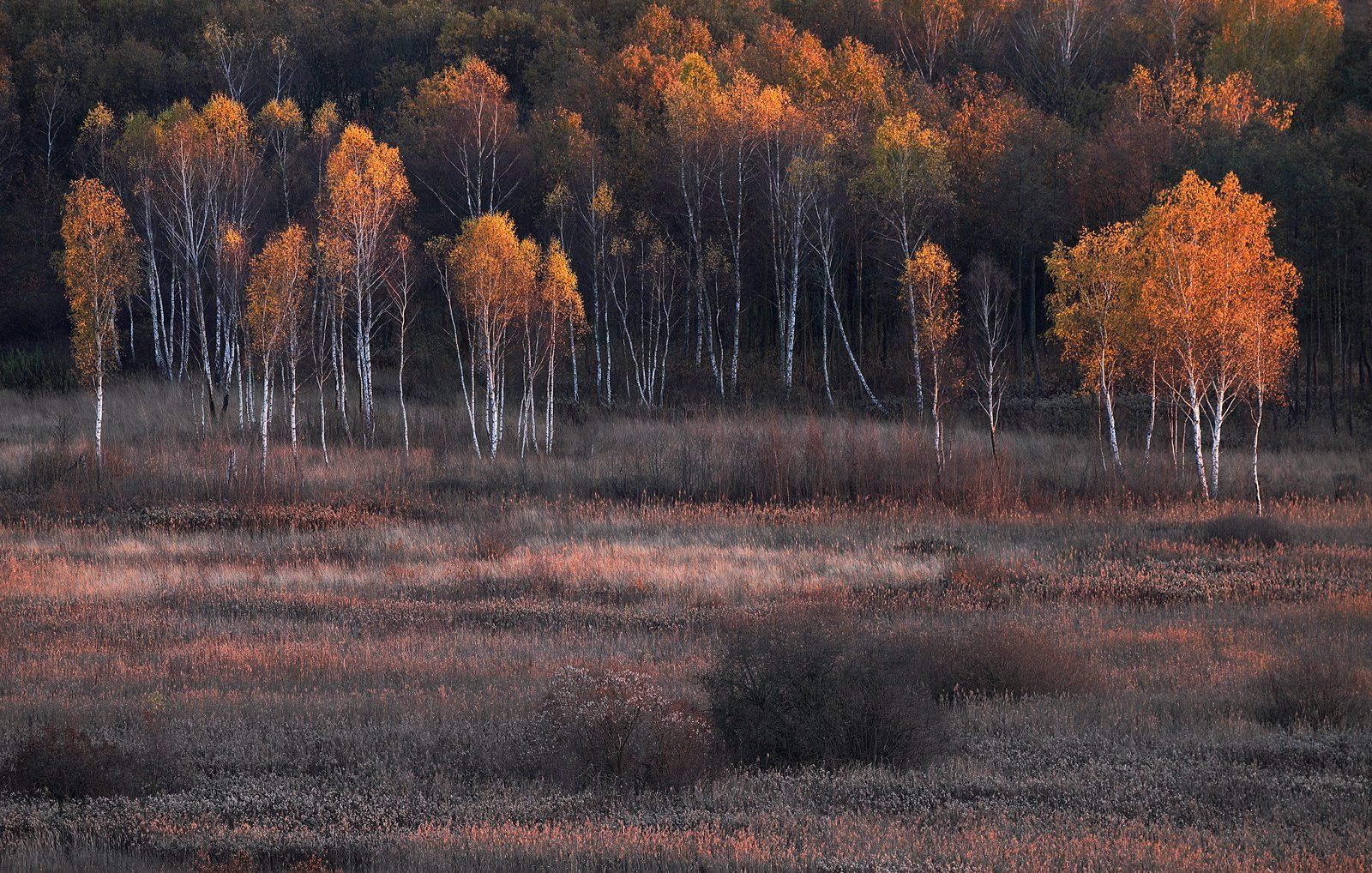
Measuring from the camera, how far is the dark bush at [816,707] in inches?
401

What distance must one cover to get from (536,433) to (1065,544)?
22.1 metres

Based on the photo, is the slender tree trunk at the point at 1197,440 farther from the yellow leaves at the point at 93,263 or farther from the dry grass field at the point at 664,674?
the yellow leaves at the point at 93,263

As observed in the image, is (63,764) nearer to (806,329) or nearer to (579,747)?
(579,747)

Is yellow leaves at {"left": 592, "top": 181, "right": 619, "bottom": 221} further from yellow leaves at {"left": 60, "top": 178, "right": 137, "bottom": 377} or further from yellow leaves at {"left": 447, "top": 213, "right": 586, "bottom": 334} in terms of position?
yellow leaves at {"left": 60, "top": 178, "right": 137, "bottom": 377}

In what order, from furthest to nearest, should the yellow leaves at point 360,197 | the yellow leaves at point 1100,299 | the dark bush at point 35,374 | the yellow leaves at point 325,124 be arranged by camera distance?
the yellow leaves at point 325,124, the dark bush at point 35,374, the yellow leaves at point 360,197, the yellow leaves at point 1100,299

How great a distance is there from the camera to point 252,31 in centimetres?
6569

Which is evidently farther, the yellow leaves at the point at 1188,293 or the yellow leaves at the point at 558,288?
the yellow leaves at the point at 558,288

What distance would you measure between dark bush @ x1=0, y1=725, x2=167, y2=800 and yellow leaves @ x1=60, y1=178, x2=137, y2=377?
24962 mm

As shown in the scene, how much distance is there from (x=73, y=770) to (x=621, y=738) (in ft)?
14.2

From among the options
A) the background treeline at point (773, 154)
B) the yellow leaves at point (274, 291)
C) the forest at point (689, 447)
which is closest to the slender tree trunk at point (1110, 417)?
the forest at point (689, 447)

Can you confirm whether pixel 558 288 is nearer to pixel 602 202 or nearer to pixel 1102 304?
pixel 602 202

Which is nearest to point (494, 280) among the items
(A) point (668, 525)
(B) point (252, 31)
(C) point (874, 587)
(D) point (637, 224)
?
(D) point (637, 224)

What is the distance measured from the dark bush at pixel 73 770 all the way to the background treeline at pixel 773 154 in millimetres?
34103

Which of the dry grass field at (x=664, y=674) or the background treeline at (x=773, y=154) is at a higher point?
the background treeline at (x=773, y=154)
